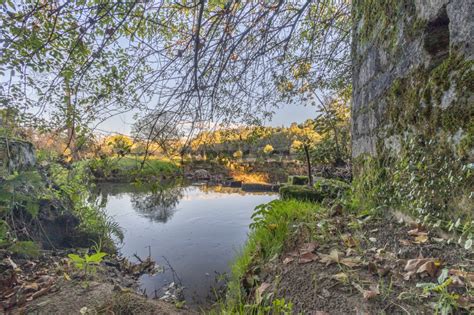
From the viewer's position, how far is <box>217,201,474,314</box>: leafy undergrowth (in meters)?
0.95

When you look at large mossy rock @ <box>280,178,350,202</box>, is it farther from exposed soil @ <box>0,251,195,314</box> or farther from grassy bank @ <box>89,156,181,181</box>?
exposed soil @ <box>0,251,195,314</box>

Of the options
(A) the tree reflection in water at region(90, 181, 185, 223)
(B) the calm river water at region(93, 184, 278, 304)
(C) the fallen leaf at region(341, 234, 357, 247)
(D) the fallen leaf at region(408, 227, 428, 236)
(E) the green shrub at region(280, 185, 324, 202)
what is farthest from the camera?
(A) the tree reflection in water at region(90, 181, 185, 223)

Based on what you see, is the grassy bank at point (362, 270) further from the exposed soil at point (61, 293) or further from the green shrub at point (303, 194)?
the green shrub at point (303, 194)

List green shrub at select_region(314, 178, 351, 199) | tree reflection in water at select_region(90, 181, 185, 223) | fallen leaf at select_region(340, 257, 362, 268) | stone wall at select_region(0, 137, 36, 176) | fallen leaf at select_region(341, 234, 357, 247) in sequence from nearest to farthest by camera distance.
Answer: fallen leaf at select_region(340, 257, 362, 268) → fallen leaf at select_region(341, 234, 357, 247) → stone wall at select_region(0, 137, 36, 176) → green shrub at select_region(314, 178, 351, 199) → tree reflection in water at select_region(90, 181, 185, 223)

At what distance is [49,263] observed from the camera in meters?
2.52

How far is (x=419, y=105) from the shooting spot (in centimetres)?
150

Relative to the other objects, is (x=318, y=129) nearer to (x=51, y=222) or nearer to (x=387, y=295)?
(x=387, y=295)

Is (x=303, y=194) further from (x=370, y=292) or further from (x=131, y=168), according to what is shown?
(x=370, y=292)

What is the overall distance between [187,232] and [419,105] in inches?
150

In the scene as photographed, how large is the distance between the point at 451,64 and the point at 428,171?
57 centimetres

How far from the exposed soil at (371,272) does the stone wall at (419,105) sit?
0.22 m

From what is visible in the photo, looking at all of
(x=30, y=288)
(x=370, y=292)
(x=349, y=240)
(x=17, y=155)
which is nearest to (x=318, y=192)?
(x=349, y=240)

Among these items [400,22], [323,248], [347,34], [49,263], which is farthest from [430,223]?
[49,263]

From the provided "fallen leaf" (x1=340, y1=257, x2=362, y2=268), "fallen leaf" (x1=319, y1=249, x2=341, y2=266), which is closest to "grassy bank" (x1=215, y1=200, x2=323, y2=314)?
"fallen leaf" (x1=319, y1=249, x2=341, y2=266)
